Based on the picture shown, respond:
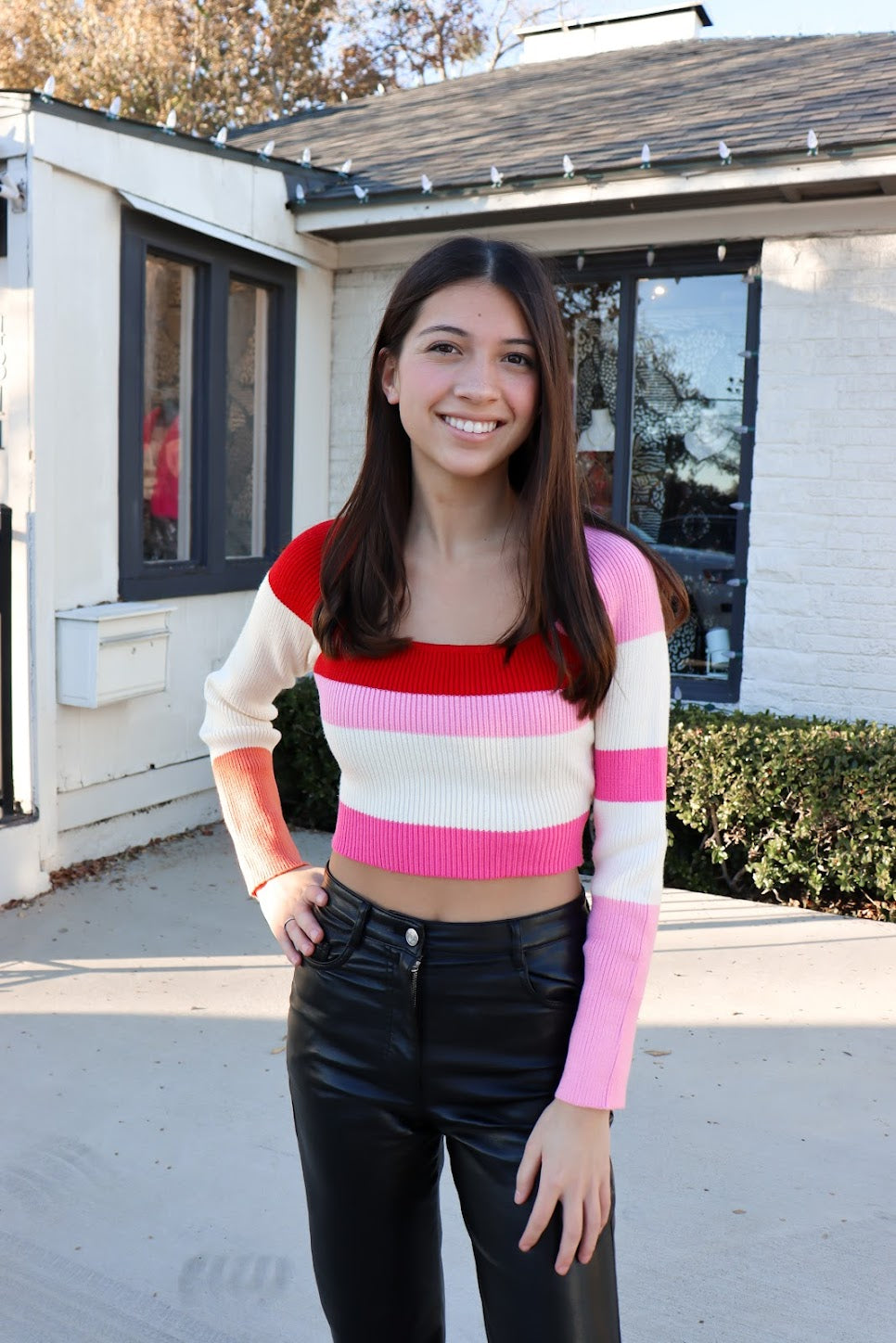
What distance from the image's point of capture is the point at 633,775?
1.49 m

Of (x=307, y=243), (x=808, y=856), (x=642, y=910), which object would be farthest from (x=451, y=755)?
(x=307, y=243)

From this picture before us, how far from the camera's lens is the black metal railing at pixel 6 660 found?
5020 millimetres

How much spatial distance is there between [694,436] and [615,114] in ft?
6.46

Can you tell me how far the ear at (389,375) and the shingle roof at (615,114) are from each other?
4.40m

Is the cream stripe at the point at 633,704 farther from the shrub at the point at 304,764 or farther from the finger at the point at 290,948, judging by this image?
the shrub at the point at 304,764

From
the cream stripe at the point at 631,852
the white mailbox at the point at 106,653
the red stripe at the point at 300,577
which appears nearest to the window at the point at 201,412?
the white mailbox at the point at 106,653

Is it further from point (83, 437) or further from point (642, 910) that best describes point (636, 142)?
point (642, 910)

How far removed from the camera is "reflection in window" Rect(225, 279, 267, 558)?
21.9ft

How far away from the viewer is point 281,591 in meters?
1.79

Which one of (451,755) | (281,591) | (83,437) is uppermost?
(83,437)

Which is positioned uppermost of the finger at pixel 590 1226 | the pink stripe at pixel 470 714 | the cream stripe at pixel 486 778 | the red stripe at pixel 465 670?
the red stripe at pixel 465 670

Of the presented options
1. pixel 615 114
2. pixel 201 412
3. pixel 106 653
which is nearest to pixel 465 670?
pixel 106 653

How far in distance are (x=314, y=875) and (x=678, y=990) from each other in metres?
2.85

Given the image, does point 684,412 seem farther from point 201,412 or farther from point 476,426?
point 476,426
